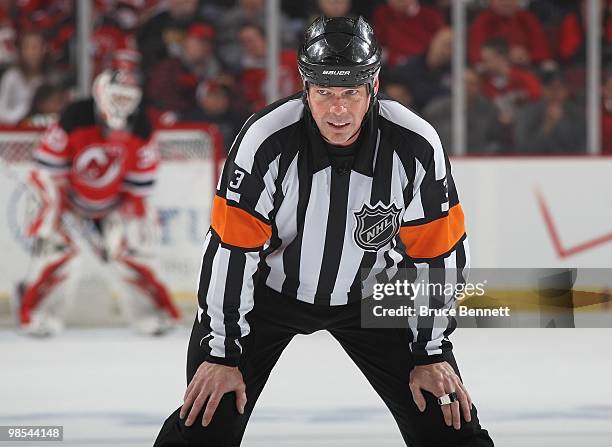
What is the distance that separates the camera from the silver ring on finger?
91.7 inches

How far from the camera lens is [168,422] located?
2.32 metres

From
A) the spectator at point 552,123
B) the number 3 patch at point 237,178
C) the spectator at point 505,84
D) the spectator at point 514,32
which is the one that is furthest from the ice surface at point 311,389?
the spectator at point 514,32

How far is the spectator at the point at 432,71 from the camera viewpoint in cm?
618

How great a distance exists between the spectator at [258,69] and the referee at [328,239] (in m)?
3.75

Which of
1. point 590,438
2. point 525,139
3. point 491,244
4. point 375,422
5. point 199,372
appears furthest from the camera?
point 525,139

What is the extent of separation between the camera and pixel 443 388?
2.35 metres

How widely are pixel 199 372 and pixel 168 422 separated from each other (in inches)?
4.8

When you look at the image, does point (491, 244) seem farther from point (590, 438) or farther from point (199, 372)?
point (199, 372)

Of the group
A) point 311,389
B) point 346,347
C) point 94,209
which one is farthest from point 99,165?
point 346,347

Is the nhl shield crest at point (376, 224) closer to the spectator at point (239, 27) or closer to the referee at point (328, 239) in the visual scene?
the referee at point (328, 239)

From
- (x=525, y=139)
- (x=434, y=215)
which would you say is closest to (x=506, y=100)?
(x=525, y=139)

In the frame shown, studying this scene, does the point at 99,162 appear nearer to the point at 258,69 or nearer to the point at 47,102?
the point at 47,102

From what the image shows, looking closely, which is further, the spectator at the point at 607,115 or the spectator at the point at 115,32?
the spectator at the point at 115,32

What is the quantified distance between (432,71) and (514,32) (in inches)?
19.3
